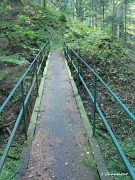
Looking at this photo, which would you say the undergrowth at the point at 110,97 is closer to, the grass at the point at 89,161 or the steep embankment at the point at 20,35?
the grass at the point at 89,161

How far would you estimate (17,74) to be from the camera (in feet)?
29.7

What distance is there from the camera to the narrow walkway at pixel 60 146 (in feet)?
11.0

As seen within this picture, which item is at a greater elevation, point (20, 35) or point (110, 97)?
point (20, 35)

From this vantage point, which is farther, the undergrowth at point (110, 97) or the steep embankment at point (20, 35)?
the steep embankment at point (20, 35)

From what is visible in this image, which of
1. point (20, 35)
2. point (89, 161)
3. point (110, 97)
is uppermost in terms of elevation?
point (20, 35)

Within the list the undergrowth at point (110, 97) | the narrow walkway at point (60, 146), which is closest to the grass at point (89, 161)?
the narrow walkway at point (60, 146)

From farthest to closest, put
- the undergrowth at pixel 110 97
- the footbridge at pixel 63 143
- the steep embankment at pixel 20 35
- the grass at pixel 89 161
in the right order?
the steep embankment at pixel 20 35
the undergrowth at pixel 110 97
the grass at pixel 89 161
the footbridge at pixel 63 143

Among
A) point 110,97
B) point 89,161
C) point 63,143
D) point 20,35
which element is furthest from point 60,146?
point 20,35

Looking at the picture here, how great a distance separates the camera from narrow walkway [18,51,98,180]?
3.35 meters

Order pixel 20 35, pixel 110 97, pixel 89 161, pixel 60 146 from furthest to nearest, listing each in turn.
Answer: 1. pixel 20 35
2. pixel 110 97
3. pixel 60 146
4. pixel 89 161

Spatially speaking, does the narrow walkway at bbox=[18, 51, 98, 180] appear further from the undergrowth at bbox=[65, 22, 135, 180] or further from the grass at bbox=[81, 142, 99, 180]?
the undergrowth at bbox=[65, 22, 135, 180]

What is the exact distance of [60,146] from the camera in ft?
13.4

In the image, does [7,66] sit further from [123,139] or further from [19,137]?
[123,139]

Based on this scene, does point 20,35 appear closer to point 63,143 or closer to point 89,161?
point 63,143
